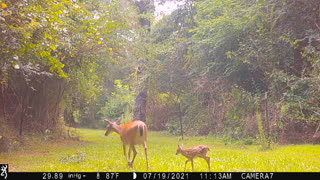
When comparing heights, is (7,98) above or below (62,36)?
below

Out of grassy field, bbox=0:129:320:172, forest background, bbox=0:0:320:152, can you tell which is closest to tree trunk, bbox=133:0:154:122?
forest background, bbox=0:0:320:152

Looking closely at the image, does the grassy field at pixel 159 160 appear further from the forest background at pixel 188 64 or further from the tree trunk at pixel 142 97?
the tree trunk at pixel 142 97

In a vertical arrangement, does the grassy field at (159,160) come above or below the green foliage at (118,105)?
below

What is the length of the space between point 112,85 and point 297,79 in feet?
80.8

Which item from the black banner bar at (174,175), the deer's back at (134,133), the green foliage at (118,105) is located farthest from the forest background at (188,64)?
the green foliage at (118,105)

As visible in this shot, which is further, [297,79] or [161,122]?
[161,122]

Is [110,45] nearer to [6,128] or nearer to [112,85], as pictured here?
[6,128]

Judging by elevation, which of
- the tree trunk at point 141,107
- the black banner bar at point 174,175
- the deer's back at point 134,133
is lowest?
the black banner bar at point 174,175

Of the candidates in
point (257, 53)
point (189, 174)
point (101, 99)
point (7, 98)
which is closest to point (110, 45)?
point (7, 98)

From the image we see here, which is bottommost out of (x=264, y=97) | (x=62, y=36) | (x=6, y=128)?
(x=6, y=128)

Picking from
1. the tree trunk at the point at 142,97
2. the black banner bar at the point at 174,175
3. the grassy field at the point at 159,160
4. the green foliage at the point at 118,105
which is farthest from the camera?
the green foliage at the point at 118,105

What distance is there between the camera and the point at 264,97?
53.1 ft

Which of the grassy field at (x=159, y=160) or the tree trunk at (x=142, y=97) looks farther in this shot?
the tree trunk at (x=142, y=97)

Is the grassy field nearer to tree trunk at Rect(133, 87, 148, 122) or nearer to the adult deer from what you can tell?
the adult deer
